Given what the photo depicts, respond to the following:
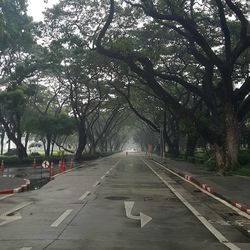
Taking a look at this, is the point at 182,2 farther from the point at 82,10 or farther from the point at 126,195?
the point at 126,195

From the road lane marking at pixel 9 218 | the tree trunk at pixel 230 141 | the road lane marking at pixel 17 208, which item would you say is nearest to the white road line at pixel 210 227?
the road lane marking at pixel 9 218

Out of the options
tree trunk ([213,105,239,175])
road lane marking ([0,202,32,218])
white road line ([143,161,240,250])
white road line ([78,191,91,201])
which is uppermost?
tree trunk ([213,105,239,175])

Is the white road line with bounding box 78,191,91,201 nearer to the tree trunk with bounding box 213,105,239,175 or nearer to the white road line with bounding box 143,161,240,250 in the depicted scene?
the white road line with bounding box 143,161,240,250

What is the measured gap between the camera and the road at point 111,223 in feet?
31.7

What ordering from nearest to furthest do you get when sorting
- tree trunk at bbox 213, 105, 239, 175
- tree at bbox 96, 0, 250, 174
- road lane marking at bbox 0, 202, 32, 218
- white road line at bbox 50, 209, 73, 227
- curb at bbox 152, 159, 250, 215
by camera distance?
white road line at bbox 50, 209, 73, 227 → road lane marking at bbox 0, 202, 32, 218 → curb at bbox 152, 159, 250, 215 → tree at bbox 96, 0, 250, 174 → tree trunk at bbox 213, 105, 239, 175

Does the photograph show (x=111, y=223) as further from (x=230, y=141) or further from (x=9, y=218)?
(x=230, y=141)

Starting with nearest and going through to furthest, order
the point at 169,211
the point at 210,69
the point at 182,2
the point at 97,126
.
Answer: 1. the point at 169,211
2. the point at 182,2
3. the point at 210,69
4. the point at 97,126

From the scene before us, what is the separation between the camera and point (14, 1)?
4291 centimetres

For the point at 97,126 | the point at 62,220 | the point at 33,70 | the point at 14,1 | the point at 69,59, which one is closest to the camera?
the point at 62,220

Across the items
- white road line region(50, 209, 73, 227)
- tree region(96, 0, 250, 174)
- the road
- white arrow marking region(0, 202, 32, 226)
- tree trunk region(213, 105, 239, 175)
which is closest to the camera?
the road

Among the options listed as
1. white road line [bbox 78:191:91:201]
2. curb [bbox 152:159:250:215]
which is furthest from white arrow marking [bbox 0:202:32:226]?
curb [bbox 152:159:250:215]

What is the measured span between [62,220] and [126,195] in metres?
7.10

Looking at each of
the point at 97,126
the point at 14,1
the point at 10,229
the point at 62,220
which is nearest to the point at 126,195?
the point at 62,220

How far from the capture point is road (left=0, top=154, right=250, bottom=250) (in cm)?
966
